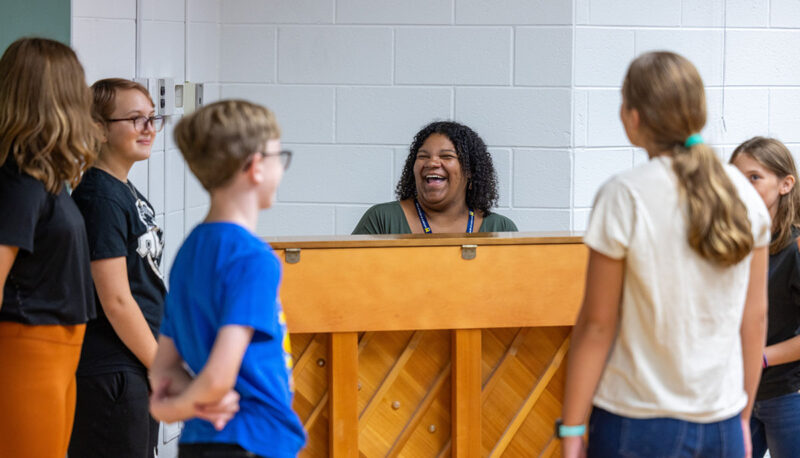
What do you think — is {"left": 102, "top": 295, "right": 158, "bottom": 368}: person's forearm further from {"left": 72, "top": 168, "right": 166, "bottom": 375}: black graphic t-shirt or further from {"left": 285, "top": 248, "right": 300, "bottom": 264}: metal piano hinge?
{"left": 285, "top": 248, "right": 300, "bottom": 264}: metal piano hinge

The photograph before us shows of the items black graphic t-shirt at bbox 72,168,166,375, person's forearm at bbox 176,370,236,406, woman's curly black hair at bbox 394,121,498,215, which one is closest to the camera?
person's forearm at bbox 176,370,236,406

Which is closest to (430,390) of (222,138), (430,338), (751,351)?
(430,338)

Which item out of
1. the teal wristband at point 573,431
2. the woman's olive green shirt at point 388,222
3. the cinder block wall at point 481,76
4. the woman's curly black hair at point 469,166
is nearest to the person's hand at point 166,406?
the teal wristband at point 573,431

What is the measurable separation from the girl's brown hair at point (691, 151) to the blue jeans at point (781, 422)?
3.29ft

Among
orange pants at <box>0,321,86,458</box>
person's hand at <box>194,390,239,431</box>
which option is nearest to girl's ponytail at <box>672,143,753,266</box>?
person's hand at <box>194,390,239,431</box>

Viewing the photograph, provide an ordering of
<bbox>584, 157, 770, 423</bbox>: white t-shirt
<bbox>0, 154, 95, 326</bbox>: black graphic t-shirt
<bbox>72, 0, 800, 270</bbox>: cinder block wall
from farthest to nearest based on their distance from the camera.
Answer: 1. <bbox>72, 0, 800, 270</bbox>: cinder block wall
2. <bbox>0, 154, 95, 326</bbox>: black graphic t-shirt
3. <bbox>584, 157, 770, 423</bbox>: white t-shirt

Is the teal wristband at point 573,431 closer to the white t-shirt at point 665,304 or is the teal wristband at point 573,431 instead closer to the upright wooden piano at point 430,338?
the white t-shirt at point 665,304

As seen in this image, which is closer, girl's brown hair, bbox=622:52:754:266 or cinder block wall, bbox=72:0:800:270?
girl's brown hair, bbox=622:52:754:266

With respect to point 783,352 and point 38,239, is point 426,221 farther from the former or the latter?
point 38,239

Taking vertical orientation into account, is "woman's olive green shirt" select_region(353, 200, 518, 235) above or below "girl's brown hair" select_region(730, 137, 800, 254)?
below

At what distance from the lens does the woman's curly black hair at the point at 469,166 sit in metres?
3.47

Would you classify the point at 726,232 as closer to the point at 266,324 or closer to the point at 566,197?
the point at 266,324

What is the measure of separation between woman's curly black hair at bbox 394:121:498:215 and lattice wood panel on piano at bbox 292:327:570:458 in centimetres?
93

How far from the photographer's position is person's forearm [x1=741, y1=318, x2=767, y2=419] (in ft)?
5.73
